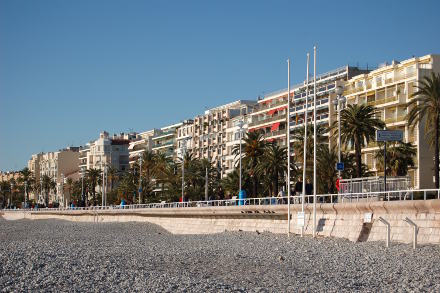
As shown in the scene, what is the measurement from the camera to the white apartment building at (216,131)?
411 feet

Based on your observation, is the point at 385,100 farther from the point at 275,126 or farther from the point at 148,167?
the point at 148,167

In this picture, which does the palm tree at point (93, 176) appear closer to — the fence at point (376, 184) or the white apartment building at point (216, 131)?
the white apartment building at point (216, 131)

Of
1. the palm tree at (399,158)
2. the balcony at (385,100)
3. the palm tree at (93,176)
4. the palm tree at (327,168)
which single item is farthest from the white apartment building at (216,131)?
the palm tree at (399,158)

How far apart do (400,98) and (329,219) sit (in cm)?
4460

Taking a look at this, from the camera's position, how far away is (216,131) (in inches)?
5074

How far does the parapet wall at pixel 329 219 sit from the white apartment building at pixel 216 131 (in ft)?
181

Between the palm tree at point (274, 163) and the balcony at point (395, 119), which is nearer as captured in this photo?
the palm tree at point (274, 163)

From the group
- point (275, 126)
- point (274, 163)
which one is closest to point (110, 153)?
point (275, 126)

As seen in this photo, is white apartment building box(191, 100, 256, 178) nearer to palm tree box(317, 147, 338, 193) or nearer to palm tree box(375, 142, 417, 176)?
palm tree box(317, 147, 338, 193)

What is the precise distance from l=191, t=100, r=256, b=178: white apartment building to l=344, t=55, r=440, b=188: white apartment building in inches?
1575

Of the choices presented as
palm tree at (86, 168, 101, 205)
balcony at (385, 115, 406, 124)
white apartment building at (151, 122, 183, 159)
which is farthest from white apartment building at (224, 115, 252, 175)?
balcony at (385, 115, 406, 124)

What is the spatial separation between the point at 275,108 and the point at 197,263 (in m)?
86.4

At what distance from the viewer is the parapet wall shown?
2800 cm

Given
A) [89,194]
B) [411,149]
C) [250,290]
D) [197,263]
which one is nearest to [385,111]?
[411,149]
